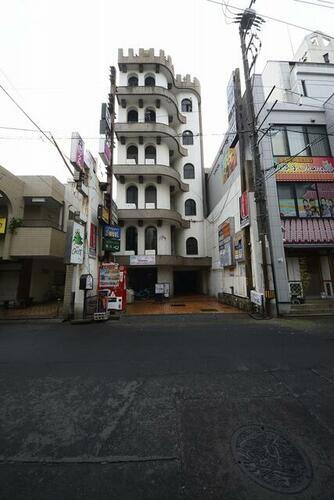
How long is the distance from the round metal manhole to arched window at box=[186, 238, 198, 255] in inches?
762

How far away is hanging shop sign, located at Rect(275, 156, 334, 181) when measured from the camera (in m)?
13.1

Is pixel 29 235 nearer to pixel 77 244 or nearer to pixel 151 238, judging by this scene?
pixel 77 244

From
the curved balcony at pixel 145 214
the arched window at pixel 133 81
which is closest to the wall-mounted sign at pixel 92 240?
the curved balcony at pixel 145 214

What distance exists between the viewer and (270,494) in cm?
Answer: 202

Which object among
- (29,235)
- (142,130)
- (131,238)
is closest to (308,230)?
(131,238)

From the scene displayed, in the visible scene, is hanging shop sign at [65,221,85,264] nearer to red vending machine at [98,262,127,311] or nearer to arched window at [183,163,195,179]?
red vending machine at [98,262,127,311]

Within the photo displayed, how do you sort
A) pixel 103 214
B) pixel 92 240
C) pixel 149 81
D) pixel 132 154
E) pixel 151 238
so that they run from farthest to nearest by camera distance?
1. pixel 149 81
2. pixel 132 154
3. pixel 151 238
4. pixel 103 214
5. pixel 92 240

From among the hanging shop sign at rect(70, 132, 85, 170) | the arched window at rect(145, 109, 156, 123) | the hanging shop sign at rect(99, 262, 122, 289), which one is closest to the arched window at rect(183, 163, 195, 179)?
the arched window at rect(145, 109, 156, 123)

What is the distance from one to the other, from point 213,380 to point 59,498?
3.12 metres

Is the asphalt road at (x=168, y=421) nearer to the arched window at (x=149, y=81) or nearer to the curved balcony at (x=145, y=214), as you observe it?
the curved balcony at (x=145, y=214)

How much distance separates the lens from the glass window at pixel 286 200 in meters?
12.9

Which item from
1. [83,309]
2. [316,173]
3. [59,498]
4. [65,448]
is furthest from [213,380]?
[316,173]

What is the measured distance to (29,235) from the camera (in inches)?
551

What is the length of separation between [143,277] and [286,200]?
45.4ft
